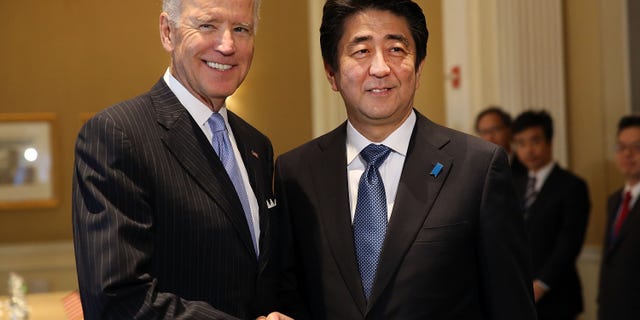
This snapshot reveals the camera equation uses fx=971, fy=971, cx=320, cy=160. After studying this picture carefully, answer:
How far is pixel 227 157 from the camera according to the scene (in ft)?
7.47

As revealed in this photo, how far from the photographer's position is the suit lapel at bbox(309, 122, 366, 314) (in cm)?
232

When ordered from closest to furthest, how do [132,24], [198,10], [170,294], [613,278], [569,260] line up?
1. [170,294]
2. [198,10]
3. [613,278]
4. [569,260]
5. [132,24]

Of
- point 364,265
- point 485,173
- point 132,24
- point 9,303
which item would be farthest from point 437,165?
point 132,24

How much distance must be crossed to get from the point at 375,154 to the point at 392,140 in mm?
56

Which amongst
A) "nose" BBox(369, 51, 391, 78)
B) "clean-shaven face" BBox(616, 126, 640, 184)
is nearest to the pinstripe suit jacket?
"nose" BBox(369, 51, 391, 78)

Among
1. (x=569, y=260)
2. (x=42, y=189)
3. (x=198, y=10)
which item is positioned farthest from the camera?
(x=42, y=189)

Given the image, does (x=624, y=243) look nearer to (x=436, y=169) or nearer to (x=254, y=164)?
(x=436, y=169)

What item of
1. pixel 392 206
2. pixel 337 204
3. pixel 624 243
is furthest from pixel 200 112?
pixel 624 243

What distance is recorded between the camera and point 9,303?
3.69 m

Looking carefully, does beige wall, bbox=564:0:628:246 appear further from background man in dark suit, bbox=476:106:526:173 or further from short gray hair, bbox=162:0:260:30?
short gray hair, bbox=162:0:260:30

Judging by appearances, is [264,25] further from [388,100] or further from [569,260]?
[388,100]

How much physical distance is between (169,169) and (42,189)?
17.1 ft

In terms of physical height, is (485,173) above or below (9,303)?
above

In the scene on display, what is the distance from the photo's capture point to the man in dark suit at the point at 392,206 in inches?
90.3
